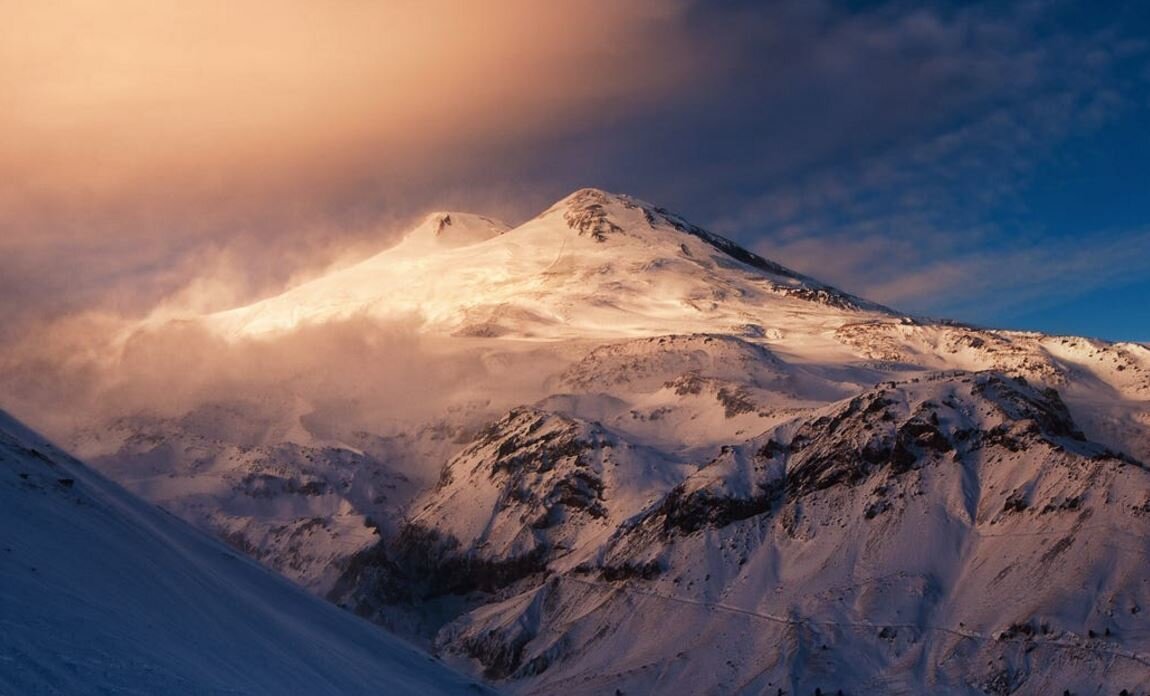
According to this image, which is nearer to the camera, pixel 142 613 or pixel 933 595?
pixel 142 613

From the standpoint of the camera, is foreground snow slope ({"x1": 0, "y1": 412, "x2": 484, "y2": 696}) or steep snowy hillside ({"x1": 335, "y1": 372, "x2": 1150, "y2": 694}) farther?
steep snowy hillside ({"x1": 335, "y1": 372, "x2": 1150, "y2": 694})

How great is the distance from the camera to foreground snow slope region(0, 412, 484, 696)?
3497 cm

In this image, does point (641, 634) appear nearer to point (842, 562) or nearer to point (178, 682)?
point (842, 562)

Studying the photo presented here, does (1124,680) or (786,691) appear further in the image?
(786,691)

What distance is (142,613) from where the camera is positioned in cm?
4419

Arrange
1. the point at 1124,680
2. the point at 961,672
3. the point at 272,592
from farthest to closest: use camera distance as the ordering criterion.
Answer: the point at 961,672 → the point at 1124,680 → the point at 272,592

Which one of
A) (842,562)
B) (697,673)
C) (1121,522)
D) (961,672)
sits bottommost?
(697,673)

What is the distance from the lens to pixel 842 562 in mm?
183125

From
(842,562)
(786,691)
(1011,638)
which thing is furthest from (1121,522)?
(786,691)

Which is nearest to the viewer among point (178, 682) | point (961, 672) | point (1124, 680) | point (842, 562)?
point (178, 682)

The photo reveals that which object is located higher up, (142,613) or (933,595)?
(933,595)

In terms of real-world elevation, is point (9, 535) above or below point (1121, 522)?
below

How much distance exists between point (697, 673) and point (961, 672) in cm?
4068

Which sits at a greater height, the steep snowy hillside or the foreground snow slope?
the steep snowy hillside
